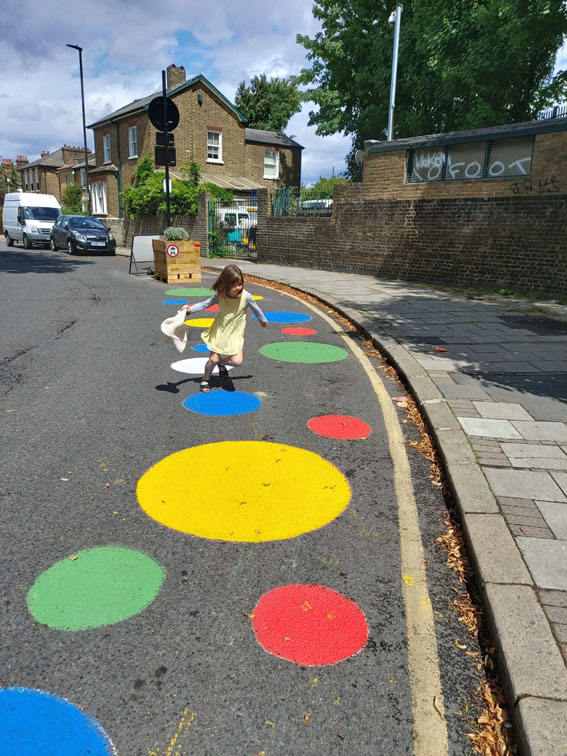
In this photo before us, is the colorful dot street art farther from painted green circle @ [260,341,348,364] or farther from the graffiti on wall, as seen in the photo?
the graffiti on wall

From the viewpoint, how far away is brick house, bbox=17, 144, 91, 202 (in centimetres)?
5572

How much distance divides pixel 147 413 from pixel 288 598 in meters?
2.69

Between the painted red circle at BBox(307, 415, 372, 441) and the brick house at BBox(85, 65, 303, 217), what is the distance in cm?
2654

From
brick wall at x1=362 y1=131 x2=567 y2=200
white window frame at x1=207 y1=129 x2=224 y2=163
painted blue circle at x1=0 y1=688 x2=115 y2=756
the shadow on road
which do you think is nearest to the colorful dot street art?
painted blue circle at x1=0 y1=688 x2=115 y2=756

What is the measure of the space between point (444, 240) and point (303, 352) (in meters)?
8.06

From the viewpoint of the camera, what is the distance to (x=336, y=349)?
23.9ft

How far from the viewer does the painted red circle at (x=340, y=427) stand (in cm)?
436

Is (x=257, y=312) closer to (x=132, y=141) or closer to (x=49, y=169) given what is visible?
(x=132, y=141)

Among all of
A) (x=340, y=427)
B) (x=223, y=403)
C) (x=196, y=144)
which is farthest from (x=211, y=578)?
(x=196, y=144)

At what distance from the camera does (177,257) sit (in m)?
13.4

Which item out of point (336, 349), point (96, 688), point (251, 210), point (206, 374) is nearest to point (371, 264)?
point (251, 210)

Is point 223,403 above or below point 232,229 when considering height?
below

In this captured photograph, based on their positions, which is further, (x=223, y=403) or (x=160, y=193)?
(x=160, y=193)

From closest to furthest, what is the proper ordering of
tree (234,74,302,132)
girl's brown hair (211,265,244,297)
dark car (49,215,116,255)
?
1. girl's brown hair (211,265,244,297)
2. dark car (49,215,116,255)
3. tree (234,74,302,132)
